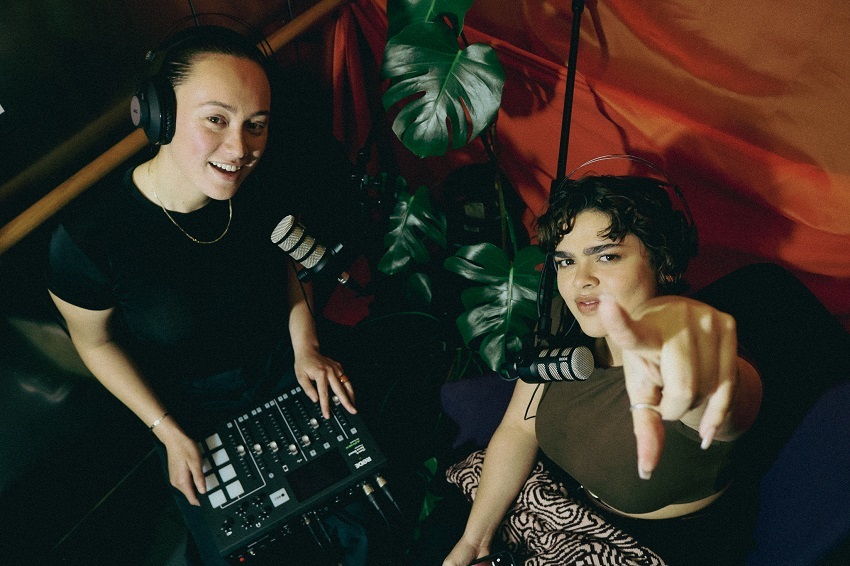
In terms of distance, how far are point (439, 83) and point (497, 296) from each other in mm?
649

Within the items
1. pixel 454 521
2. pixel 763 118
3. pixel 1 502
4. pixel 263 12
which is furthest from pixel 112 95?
pixel 763 118

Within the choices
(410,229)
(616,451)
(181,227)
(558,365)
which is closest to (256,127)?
(181,227)

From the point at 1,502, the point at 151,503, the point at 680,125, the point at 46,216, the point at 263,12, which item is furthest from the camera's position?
the point at 263,12

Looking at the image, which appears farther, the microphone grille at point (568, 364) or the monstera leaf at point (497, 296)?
the monstera leaf at point (497, 296)

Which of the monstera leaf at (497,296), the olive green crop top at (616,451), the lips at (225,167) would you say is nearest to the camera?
the olive green crop top at (616,451)

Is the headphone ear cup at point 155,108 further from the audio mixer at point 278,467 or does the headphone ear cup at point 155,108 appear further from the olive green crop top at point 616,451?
the olive green crop top at point 616,451

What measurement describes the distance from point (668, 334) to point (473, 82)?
0.92 metres

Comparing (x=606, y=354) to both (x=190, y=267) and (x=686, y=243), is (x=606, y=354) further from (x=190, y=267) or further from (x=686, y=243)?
(x=190, y=267)

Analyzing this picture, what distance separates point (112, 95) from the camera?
4.96 feet

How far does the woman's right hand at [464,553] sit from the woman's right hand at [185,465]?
24.5 inches

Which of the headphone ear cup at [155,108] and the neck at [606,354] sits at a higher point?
the headphone ear cup at [155,108]

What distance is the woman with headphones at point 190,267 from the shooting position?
1.13 meters

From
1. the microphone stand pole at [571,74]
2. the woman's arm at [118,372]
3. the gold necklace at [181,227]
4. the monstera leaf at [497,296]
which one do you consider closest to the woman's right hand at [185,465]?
the woman's arm at [118,372]

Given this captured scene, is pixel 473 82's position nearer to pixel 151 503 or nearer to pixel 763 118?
pixel 763 118
